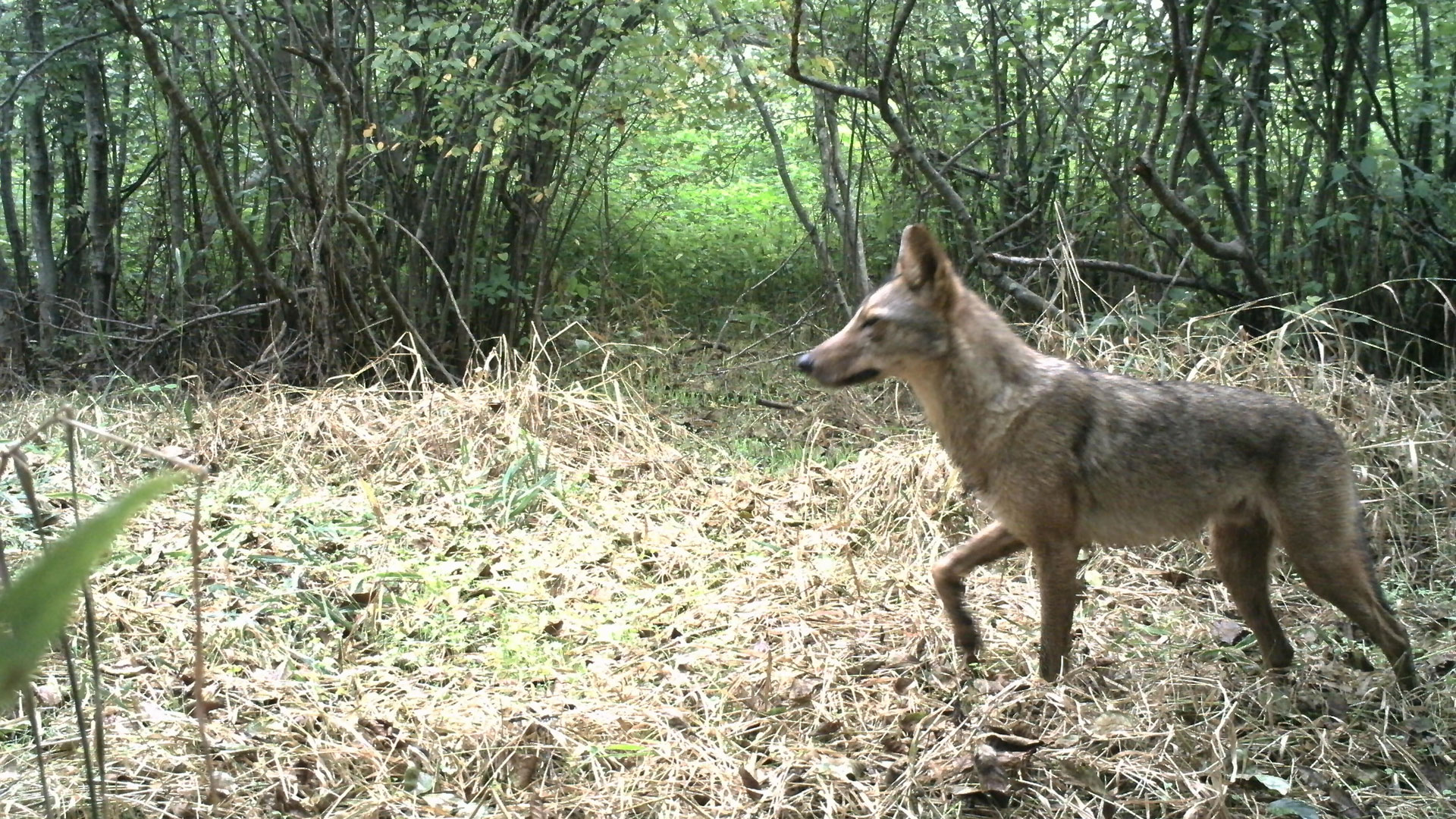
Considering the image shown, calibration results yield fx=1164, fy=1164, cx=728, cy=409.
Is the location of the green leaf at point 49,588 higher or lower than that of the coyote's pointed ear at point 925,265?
higher

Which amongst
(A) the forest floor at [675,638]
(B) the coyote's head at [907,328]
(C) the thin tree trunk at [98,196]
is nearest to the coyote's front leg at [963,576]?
(A) the forest floor at [675,638]

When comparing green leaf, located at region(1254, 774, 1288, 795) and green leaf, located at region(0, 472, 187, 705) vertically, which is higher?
green leaf, located at region(0, 472, 187, 705)

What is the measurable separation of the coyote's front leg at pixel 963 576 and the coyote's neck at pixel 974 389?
0.21 m

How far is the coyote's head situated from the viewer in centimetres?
418

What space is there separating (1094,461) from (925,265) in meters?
0.91

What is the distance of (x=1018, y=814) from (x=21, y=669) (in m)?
3.11

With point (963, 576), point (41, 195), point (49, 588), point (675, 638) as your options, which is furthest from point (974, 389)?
point (41, 195)

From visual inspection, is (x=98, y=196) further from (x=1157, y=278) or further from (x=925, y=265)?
(x=1157, y=278)

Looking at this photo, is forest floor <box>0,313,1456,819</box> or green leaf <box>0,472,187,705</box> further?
forest floor <box>0,313,1456,819</box>

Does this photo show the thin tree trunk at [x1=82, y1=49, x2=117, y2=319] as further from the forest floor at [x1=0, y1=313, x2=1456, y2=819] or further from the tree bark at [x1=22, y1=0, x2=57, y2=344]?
the forest floor at [x1=0, y1=313, x2=1456, y2=819]

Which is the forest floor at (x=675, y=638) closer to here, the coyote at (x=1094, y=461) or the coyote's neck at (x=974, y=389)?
the coyote at (x=1094, y=461)

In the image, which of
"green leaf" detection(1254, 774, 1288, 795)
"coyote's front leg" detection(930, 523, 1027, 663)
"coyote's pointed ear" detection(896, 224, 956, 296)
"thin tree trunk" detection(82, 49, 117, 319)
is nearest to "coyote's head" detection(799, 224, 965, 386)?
"coyote's pointed ear" detection(896, 224, 956, 296)

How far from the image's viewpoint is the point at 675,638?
15.1 ft

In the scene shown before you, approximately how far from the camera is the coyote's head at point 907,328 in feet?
13.7
